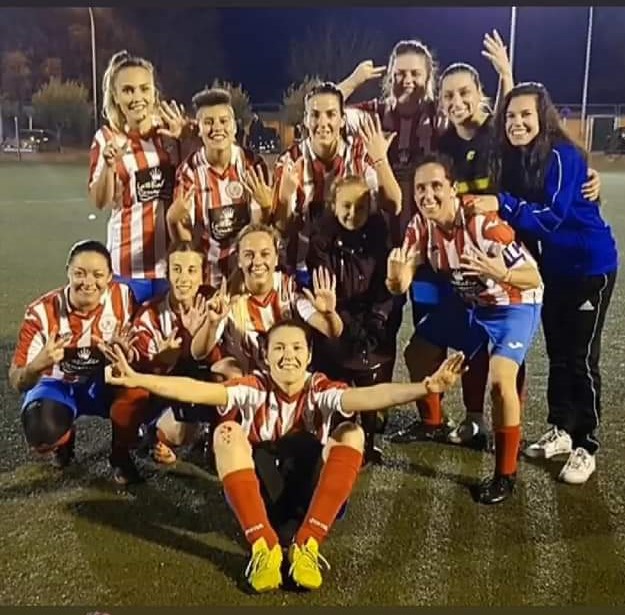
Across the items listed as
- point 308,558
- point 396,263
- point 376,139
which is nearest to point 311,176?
point 376,139

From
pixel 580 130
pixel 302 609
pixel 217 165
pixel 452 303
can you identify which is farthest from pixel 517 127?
pixel 302 609

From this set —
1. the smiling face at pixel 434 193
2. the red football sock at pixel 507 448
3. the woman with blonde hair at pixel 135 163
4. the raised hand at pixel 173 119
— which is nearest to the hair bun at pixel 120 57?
the woman with blonde hair at pixel 135 163

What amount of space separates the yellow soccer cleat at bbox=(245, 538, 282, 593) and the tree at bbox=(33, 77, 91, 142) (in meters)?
0.99

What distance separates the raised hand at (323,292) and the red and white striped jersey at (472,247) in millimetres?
187

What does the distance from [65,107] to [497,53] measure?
3.11 feet

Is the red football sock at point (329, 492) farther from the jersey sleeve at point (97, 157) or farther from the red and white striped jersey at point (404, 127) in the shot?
the jersey sleeve at point (97, 157)

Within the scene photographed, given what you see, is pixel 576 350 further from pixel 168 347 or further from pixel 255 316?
pixel 168 347

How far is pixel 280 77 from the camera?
6.51 feet

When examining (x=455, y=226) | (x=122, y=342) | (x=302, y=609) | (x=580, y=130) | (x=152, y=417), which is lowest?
(x=302, y=609)

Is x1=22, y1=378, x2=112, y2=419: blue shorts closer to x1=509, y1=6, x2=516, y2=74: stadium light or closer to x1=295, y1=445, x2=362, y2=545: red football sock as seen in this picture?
x1=295, y1=445, x2=362, y2=545: red football sock

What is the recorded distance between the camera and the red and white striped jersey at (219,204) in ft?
6.66

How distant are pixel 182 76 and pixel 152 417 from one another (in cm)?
80

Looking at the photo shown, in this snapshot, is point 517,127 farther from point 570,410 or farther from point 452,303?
point 570,410

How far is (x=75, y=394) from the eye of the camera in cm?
215
